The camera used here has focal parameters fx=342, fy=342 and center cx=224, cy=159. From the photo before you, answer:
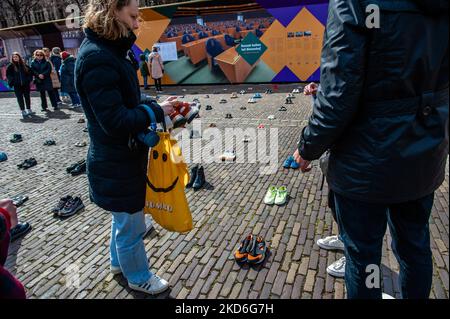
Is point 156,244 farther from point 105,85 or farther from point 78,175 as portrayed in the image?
point 78,175

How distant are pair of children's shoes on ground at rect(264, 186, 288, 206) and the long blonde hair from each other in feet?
10.5

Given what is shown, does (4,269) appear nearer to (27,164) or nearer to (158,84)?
(27,164)

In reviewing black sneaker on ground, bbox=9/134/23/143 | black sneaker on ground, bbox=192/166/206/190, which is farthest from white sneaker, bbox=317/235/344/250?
black sneaker on ground, bbox=9/134/23/143

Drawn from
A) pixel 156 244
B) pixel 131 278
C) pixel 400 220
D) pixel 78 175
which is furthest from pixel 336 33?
pixel 78 175

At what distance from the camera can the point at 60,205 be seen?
198 inches

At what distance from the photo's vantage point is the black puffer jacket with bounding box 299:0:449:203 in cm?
166

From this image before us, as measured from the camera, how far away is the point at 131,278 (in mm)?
3154

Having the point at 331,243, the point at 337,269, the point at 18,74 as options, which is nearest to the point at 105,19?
the point at 337,269

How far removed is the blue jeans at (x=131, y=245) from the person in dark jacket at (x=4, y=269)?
3.47 feet

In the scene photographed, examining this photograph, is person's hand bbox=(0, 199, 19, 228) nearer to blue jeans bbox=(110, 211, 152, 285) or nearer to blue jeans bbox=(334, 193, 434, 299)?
blue jeans bbox=(110, 211, 152, 285)

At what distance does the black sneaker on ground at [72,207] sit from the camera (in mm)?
4852

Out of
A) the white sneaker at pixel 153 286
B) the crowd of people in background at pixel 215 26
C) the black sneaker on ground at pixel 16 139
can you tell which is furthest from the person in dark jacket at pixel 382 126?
the crowd of people in background at pixel 215 26

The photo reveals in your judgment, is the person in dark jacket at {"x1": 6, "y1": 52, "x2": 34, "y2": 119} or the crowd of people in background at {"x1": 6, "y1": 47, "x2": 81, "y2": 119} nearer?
the person in dark jacket at {"x1": 6, "y1": 52, "x2": 34, "y2": 119}

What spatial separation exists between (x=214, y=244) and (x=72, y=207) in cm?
235
